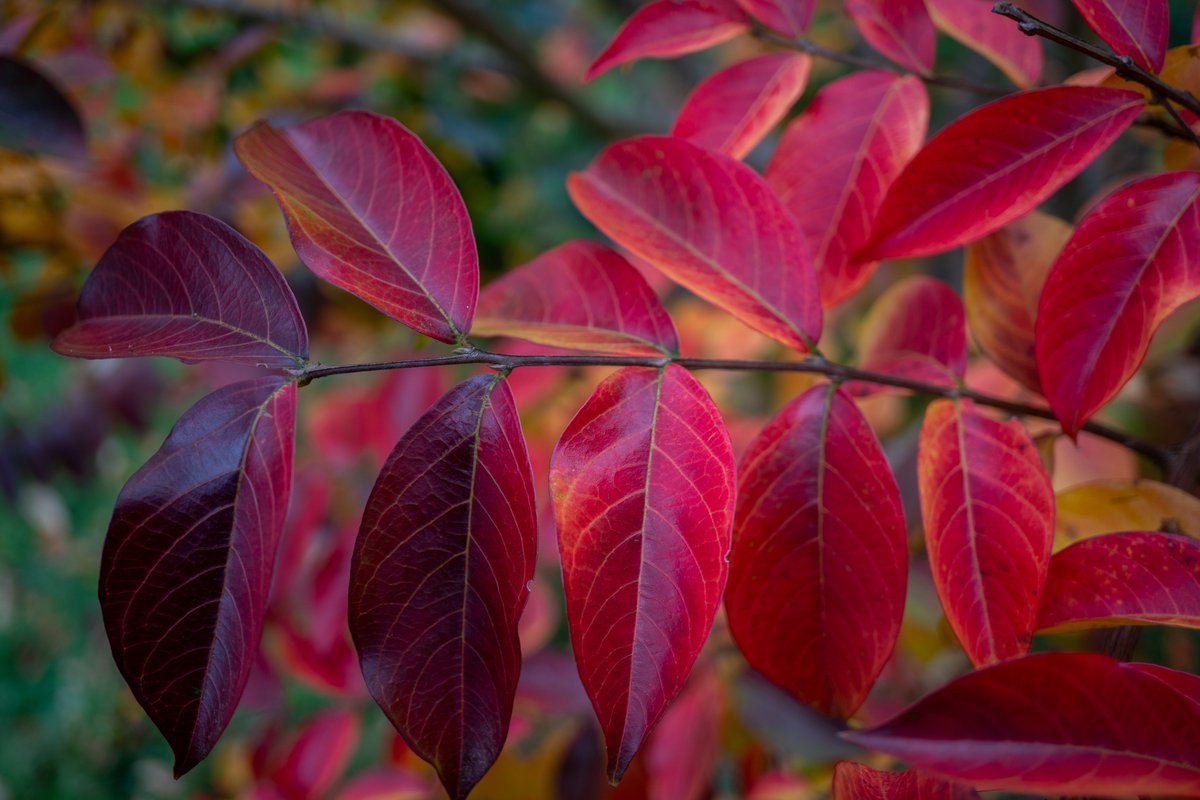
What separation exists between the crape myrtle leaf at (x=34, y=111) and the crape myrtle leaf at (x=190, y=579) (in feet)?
1.82

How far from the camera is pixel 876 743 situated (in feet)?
0.93

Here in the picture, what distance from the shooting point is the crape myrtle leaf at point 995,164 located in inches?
16.8

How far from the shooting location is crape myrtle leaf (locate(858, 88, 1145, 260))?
43cm

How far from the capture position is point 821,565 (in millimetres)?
451

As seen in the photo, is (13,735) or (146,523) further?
(13,735)

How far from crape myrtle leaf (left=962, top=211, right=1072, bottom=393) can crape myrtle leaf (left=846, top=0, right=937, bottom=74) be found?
0.15 m

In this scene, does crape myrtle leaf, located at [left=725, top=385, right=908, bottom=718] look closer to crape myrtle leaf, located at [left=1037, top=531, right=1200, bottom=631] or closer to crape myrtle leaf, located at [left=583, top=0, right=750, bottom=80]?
crape myrtle leaf, located at [left=1037, top=531, right=1200, bottom=631]

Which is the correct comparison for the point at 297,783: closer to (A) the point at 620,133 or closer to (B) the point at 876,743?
(B) the point at 876,743

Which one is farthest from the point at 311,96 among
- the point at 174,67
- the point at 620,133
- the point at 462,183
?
the point at 620,133

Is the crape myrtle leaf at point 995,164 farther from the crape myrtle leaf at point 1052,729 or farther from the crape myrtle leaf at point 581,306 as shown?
the crape myrtle leaf at point 1052,729

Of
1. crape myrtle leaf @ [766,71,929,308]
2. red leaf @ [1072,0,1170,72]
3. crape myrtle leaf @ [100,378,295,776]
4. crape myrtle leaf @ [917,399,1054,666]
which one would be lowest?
crape myrtle leaf @ [100,378,295,776]

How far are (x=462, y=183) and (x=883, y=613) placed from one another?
127 cm

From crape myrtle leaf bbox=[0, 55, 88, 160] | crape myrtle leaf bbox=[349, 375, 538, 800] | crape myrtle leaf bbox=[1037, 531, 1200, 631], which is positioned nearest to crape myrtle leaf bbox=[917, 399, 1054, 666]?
crape myrtle leaf bbox=[1037, 531, 1200, 631]

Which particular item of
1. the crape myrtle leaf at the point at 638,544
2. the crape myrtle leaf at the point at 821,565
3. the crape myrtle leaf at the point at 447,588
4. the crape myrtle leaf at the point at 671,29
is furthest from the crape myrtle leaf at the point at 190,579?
the crape myrtle leaf at the point at 671,29
